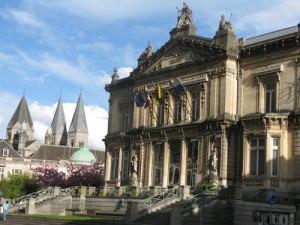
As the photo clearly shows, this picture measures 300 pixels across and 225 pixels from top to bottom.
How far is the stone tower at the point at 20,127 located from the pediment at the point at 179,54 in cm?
12110

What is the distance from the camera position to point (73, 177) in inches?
3248

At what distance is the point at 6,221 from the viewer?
3819 cm

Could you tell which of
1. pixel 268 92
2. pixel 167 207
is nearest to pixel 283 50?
pixel 268 92

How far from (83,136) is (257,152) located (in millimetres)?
148162

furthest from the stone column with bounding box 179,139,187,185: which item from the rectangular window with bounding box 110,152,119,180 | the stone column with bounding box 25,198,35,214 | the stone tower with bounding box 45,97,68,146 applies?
the stone tower with bounding box 45,97,68,146

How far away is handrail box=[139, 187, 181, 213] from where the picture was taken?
3528 cm

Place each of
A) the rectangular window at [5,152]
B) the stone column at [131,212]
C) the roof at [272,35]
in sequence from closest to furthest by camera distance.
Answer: the stone column at [131,212]
the roof at [272,35]
the rectangular window at [5,152]

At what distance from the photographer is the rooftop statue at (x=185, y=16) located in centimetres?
4834

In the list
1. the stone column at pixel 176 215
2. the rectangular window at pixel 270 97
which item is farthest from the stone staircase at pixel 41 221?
the rectangular window at pixel 270 97

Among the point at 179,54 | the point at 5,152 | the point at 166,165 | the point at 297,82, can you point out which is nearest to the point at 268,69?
the point at 297,82

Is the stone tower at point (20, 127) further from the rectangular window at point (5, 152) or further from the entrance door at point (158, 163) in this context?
the entrance door at point (158, 163)

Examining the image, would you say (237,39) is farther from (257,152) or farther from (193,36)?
(257,152)

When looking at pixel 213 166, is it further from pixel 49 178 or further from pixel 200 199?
pixel 49 178

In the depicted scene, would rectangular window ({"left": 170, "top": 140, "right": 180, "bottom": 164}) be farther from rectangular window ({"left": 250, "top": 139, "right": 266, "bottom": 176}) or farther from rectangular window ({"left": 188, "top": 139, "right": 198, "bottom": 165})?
rectangular window ({"left": 250, "top": 139, "right": 266, "bottom": 176})
